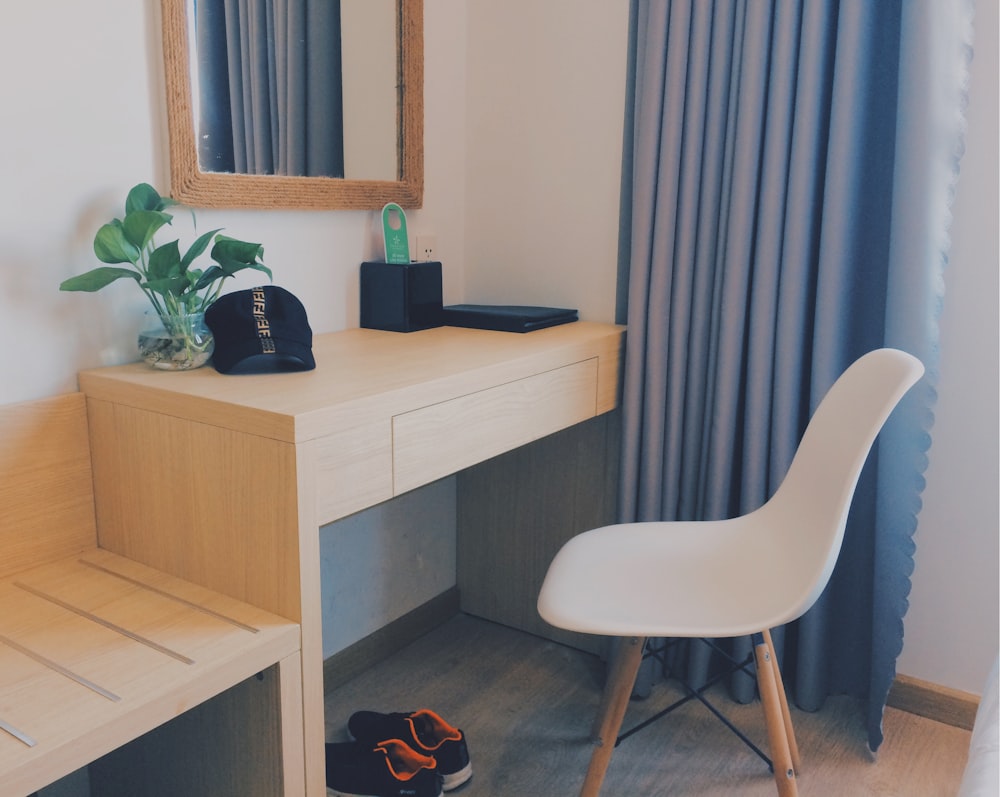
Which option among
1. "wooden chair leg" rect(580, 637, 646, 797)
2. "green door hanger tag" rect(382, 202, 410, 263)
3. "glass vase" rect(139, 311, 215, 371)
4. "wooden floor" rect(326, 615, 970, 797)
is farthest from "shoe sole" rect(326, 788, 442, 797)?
"green door hanger tag" rect(382, 202, 410, 263)

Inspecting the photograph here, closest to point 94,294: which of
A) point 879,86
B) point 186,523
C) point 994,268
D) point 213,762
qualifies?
point 186,523

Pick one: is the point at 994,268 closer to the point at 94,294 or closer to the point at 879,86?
Result: the point at 879,86

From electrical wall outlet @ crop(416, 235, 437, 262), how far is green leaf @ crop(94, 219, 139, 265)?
76 centimetres

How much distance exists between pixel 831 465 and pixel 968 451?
0.47 m

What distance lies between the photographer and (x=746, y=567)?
1.51 m

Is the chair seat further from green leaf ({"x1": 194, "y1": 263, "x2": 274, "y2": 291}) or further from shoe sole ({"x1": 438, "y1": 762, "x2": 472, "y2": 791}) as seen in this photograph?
green leaf ({"x1": 194, "y1": 263, "x2": 274, "y2": 291})

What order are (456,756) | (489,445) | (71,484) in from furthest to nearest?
1. (456,756)
2. (489,445)
3. (71,484)

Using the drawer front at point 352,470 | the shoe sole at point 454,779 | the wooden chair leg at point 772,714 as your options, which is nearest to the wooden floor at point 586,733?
the shoe sole at point 454,779

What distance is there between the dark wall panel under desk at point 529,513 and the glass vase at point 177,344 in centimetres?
93

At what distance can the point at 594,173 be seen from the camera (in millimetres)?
1935

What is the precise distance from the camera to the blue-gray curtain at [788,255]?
5.16ft

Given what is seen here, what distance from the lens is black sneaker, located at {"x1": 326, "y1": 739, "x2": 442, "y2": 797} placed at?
1528 mm

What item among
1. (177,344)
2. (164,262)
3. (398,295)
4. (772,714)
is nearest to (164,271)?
(164,262)

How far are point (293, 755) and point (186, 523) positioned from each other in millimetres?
350
